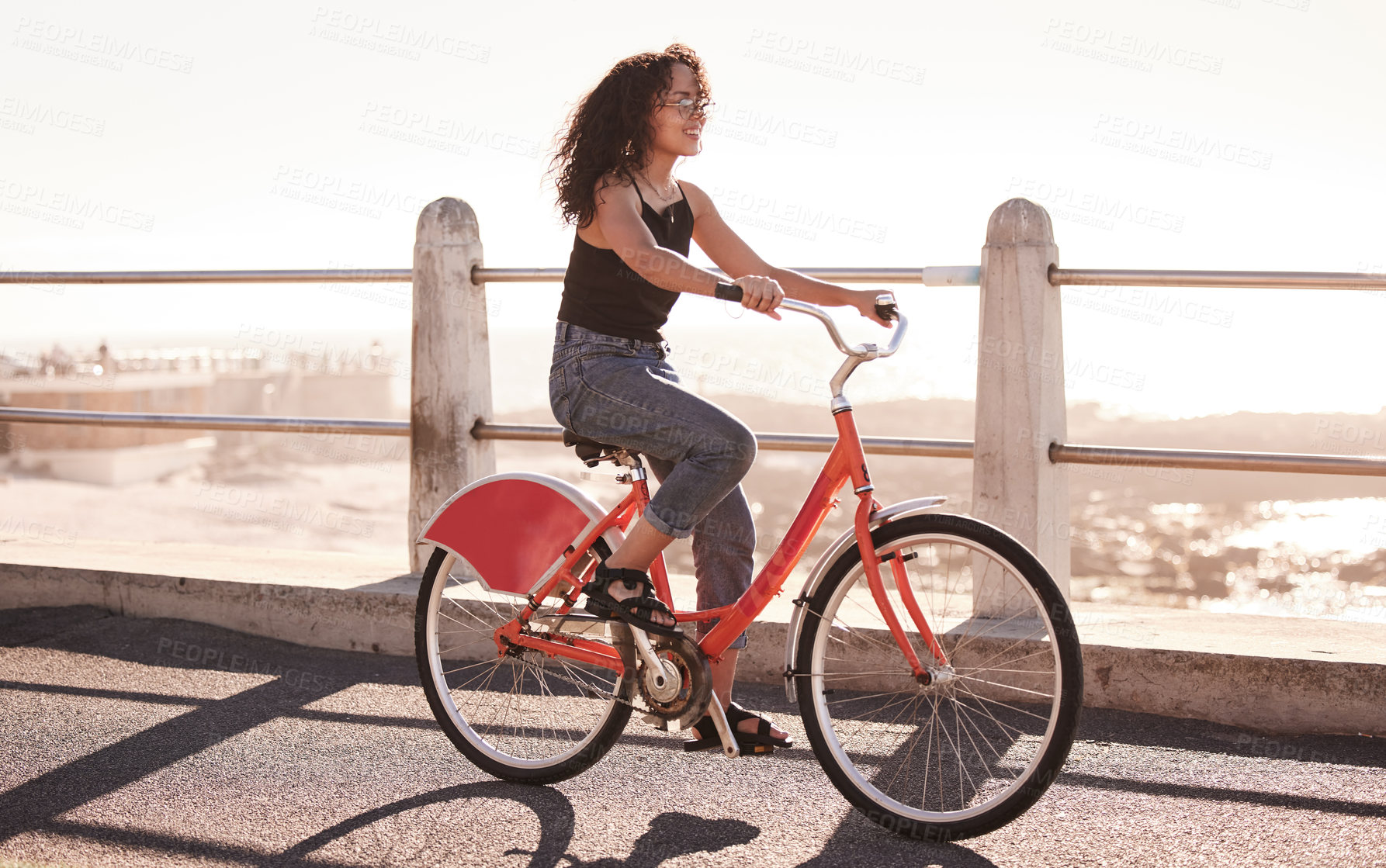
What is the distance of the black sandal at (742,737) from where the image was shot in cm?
286

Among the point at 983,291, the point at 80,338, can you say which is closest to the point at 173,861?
the point at 983,291

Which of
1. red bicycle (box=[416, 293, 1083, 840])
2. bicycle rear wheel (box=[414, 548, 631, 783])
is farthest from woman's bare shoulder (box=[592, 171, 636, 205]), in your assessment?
bicycle rear wheel (box=[414, 548, 631, 783])

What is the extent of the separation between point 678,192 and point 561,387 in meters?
0.61

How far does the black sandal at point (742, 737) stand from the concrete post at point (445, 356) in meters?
1.95

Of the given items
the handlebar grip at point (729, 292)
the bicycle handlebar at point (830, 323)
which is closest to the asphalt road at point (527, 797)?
the bicycle handlebar at point (830, 323)

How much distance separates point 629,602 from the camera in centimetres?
281

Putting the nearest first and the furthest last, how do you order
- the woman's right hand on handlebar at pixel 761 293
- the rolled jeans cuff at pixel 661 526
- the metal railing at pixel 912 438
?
1. the woman's right hand on handlebar at pixel 761 293
2. the rolled jeans cuff at pixel 661 526
3. the metal railing at pixel 912 438

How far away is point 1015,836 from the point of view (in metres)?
2.63

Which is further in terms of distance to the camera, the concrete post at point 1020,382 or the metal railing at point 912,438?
the concrete post at point 1020,382

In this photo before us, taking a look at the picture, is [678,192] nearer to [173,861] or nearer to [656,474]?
[656,474]

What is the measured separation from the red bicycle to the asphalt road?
0.13 meters

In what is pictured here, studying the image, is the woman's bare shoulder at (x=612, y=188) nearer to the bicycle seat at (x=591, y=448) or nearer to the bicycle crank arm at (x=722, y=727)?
the bicycle seat at (x=591, y=448)

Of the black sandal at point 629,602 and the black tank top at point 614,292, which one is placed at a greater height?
the black tank top at point 614,292

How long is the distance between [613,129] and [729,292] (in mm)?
609
